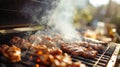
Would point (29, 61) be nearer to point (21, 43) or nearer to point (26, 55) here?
point (26, 55)

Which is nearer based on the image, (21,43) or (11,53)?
(11,53)

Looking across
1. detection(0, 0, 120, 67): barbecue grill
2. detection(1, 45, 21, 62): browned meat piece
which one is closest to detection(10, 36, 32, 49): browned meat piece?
detection(0, 0, 120, 67): barbecue grill

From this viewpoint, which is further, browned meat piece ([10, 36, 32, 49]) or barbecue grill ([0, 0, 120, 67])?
browned meat piece ([10, 36, 32, 49])

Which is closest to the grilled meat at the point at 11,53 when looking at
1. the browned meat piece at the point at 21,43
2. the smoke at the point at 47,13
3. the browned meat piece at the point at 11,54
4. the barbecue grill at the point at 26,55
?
the browned meat piece at the point at 11,54

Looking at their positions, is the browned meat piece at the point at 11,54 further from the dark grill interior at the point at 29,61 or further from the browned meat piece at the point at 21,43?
the browned meat piece at the point at 21,43

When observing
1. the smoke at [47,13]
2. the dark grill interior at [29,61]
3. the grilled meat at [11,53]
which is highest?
the smoke at [47,13]

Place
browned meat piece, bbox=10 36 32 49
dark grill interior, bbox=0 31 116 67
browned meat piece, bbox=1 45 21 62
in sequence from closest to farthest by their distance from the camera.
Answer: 1. dark grill interior, bbox=0 31 116 67
2. browned meat piece, bbox=1 45 21 62
3. browned meat piece, bbox=10 36 32 49

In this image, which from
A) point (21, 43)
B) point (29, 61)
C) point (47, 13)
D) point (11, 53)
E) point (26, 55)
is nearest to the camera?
point (29, 61)

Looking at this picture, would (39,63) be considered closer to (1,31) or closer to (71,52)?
(71,52)

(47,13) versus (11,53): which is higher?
(47,13)

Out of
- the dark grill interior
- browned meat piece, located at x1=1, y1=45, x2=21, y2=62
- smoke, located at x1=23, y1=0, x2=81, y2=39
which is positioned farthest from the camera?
smoke, located at x1=23, y1=0, x2=81, y2=39

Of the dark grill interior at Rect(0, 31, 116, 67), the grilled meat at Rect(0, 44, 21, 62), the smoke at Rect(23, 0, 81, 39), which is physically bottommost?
the dark grill interior at Rect(0, 31, 116, 67)

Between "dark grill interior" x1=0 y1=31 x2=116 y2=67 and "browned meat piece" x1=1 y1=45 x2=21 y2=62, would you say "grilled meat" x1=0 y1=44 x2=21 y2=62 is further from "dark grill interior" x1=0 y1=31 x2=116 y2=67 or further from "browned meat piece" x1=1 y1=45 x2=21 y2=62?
"dark grill interior" x1=0 y1=31 x2=116 y2=67

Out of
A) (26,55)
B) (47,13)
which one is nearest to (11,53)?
(26,55)
